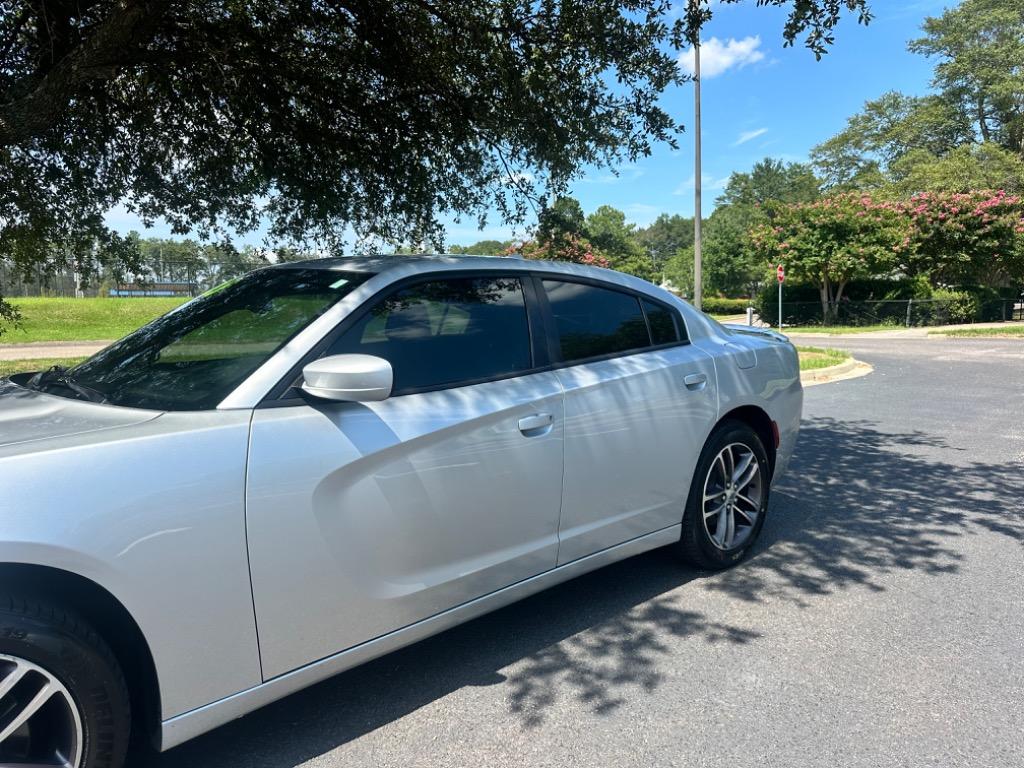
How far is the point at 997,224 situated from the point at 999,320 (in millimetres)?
4291

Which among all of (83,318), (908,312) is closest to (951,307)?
(908,312)

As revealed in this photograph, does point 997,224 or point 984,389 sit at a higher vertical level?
point 997,224

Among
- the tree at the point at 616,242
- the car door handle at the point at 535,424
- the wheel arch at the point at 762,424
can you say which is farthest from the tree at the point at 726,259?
the car door handle at the point at 535,424

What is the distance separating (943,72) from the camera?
44719 mm

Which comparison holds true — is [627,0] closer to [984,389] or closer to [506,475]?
[506,475]

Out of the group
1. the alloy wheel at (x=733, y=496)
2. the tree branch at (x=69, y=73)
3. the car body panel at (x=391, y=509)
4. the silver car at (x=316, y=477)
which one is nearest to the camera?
the silver car at (x=316, y=477)

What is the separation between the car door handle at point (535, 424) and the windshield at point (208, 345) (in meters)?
0.84

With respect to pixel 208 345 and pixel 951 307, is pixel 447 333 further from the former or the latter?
pixel 951 307

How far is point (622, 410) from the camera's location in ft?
10.6

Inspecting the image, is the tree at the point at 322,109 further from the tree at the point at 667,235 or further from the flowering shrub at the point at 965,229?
the tree at the point at 667,235

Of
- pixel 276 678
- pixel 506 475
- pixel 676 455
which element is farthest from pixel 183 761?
pixel 676 455

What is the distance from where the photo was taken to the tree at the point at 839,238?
89.1ft

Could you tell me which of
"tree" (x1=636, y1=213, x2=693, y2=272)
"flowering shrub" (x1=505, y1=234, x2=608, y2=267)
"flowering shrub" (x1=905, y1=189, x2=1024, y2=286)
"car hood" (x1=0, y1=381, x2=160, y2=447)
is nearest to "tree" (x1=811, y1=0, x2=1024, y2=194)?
"flowering shrub" (x1=905, y1=189, x2=1024, y2=286)

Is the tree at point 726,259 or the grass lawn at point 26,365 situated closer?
the grass lawn at point 26,365
